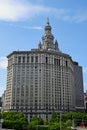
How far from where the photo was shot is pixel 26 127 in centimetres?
11506

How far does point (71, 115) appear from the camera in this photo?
168 m

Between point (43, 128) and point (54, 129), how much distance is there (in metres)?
15.8

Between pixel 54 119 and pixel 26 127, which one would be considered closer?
pixel 26 127

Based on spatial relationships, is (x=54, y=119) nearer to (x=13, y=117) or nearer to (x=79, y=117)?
(x=79, y=117)

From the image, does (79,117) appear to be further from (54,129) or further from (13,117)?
(54,129)

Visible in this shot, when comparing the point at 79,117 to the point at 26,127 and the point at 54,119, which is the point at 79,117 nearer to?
the point at 54,119

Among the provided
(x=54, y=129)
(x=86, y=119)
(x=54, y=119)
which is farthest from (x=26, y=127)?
(x=86, y=119)

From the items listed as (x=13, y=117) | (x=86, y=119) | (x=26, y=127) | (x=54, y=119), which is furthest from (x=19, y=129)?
(x=86, y=119)

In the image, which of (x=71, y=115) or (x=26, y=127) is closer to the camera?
(x=26, y=127)

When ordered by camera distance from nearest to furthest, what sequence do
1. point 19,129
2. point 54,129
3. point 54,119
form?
point 54,129 → point 19,129 → point 54,119

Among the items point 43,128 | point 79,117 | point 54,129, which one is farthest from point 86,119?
point 54,129

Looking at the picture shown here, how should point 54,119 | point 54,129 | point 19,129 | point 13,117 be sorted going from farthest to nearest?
1. point 54,119
2. point 13,117
3. point 19,129
4. point 54,129

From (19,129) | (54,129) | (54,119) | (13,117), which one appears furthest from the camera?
(54,119)

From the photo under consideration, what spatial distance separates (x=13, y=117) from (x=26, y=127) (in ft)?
92.0
